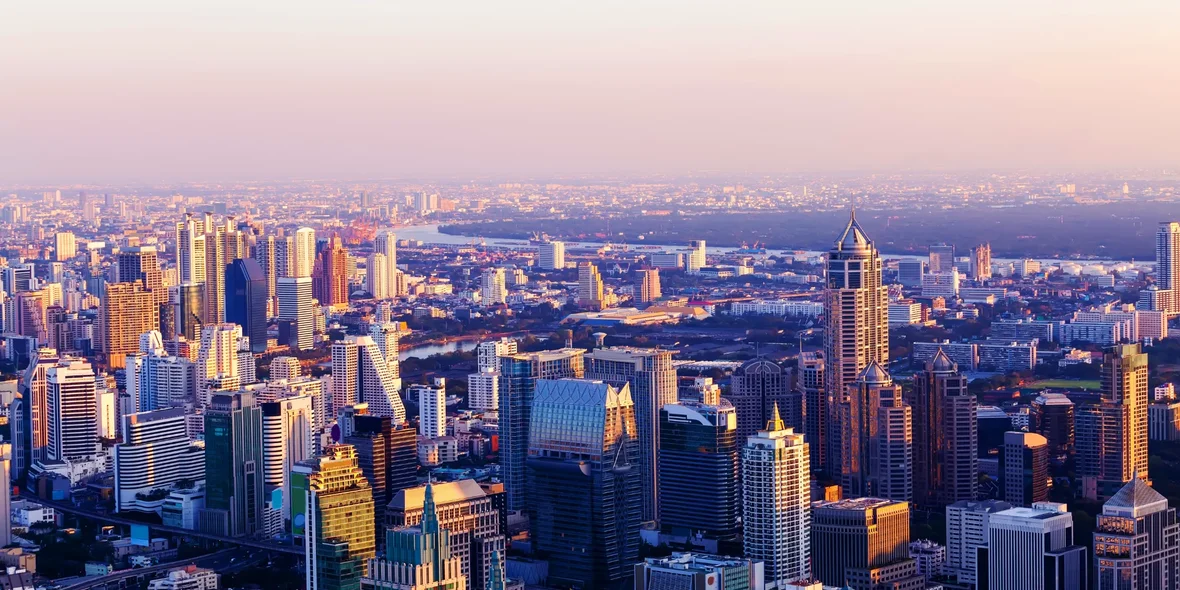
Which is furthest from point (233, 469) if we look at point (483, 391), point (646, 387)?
point (483, 391)

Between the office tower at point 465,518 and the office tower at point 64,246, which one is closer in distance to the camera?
the office tower at point 465,518

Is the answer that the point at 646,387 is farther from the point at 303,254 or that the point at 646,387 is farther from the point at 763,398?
the point at 303,254

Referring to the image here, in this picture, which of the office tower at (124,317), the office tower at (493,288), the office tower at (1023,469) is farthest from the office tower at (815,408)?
the office tower at (493,288)

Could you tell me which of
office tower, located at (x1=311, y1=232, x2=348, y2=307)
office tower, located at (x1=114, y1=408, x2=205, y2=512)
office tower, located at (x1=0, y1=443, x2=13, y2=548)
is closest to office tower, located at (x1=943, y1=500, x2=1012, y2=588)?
office tower, located at (x1=114, y1=408, x2=205, y2=512)

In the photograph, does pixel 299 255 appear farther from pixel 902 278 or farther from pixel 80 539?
pixel 80 539

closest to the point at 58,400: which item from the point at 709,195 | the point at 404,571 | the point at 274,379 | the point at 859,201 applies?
the point at 274,379

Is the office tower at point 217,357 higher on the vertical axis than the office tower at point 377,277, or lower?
lower

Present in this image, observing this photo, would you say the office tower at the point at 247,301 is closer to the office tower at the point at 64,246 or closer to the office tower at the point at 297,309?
the office tower at the point at 297,309

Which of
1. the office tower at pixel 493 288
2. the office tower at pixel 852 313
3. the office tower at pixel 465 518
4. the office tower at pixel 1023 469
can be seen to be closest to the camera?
the office tower at pixel 465 518
